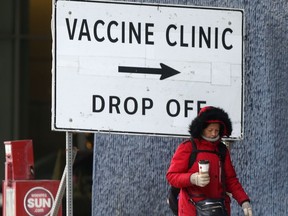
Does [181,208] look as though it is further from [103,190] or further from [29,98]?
[29,98]

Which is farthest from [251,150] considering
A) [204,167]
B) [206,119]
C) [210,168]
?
[204,167]

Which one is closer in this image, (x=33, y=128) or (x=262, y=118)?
(x=262, y=118)

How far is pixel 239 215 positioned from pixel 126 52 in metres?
2.17

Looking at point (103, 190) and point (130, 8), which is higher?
point (130, 8)

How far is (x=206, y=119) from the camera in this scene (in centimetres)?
556

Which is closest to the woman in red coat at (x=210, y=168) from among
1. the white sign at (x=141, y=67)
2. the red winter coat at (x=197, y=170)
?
the red winter coat at (x=197, y=170)

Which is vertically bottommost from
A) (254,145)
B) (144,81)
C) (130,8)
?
(254,145)

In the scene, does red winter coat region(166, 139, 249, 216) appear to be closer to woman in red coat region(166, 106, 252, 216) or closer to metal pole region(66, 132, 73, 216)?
woman in red coat region(166, 106, 252, 216)

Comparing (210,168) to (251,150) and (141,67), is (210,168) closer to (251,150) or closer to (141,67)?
(141,67)

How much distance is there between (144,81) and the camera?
5852mm

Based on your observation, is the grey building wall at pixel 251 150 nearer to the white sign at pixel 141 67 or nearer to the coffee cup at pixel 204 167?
the white sign at pixel 141 67

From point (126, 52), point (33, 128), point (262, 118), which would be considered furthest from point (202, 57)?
point (33, 128)

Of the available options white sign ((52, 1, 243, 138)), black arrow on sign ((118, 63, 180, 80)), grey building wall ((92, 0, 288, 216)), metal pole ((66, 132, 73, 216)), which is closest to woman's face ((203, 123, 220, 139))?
white sign ((52, 1, 243, 138))

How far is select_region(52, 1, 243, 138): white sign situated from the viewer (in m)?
5.81
